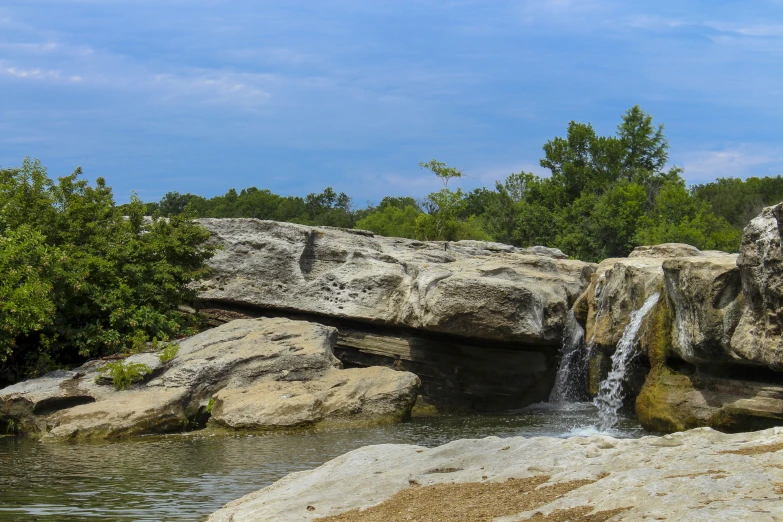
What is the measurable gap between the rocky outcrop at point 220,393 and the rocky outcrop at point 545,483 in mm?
7777

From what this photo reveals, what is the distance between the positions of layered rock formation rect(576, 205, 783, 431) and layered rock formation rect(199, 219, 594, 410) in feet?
11.1

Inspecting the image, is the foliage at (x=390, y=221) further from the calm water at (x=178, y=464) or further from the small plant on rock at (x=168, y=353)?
the calm water at (x=178, y=464)

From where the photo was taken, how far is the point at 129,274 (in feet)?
71.2

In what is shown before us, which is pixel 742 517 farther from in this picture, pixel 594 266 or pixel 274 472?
pixel 594 266

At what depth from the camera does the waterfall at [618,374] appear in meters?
16.8

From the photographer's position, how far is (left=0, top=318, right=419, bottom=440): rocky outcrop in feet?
53.6

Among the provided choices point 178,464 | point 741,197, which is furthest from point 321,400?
point 741,197

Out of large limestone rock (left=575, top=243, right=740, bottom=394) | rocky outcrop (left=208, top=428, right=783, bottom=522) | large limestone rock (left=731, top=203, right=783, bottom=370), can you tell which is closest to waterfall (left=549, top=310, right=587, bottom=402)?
large limestone rock (left=575, top=243, right=740, bottom=394)

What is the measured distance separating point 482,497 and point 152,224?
60.0 ft

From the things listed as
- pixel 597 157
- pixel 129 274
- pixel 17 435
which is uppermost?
pixel 597 157

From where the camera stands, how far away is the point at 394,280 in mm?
22312

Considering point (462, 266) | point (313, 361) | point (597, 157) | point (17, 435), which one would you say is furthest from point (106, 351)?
point (597, 157)

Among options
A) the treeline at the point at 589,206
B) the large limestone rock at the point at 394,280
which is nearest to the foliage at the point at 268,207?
the treeline at the point at 589,206

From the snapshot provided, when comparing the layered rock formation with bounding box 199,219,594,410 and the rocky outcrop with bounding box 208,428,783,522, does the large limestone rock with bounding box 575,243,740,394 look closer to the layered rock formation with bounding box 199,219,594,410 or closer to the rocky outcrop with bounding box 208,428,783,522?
the layered rock formation with bounding box 199,219,594,410
